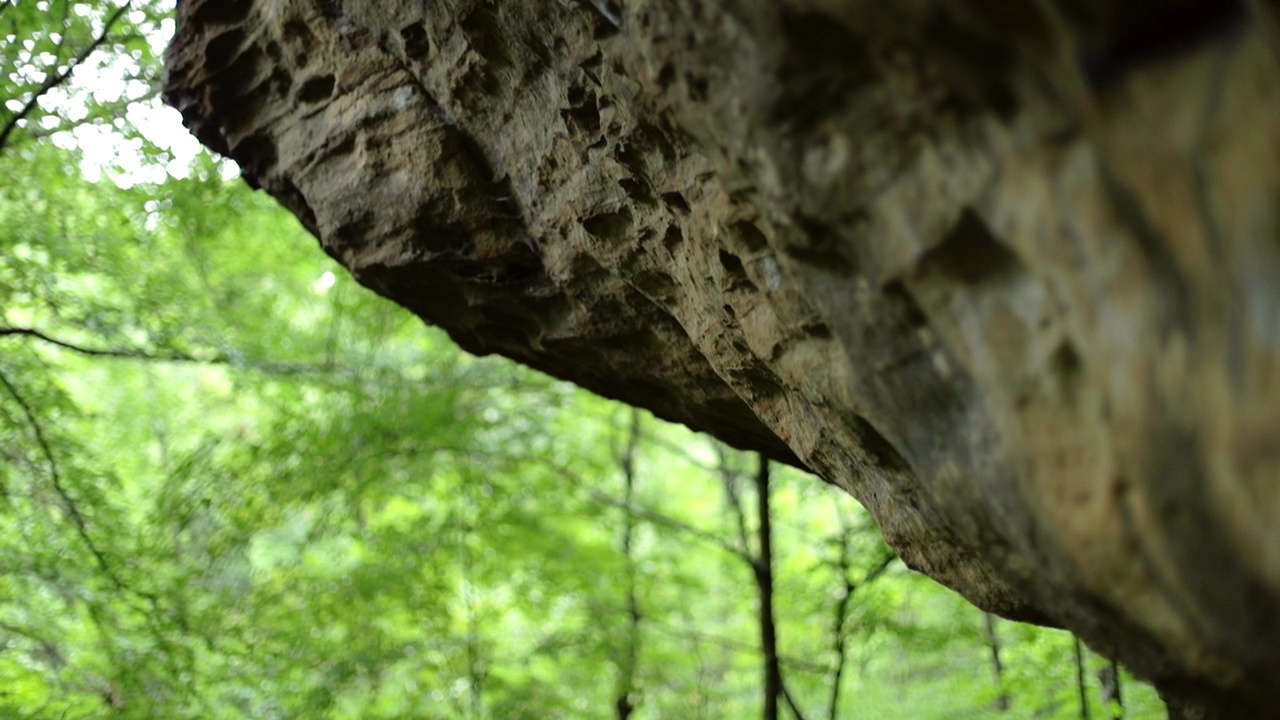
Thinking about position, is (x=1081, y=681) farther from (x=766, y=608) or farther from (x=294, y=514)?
(x=294, y=514)

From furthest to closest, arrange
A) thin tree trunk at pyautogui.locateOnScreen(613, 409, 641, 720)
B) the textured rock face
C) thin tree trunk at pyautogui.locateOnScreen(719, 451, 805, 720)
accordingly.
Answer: thin tree trunk at pyautogui.locateOnScreen(613, 409, 641, 720) < thin tree trunk at pyautogui.locateOnScreen(719, 451, 805, 720) < the textured rock face

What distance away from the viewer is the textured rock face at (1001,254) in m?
1.48

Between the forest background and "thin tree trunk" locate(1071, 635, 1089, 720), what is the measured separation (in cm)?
4

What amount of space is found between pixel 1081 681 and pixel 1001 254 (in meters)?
4.88

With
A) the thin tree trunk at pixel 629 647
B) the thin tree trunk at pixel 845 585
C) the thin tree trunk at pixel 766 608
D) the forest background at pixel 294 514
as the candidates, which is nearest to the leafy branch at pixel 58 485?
the forest background at pixel 294 514

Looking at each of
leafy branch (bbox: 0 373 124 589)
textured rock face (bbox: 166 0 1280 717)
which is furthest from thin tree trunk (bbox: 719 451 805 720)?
leafy branch (bbox: 0 373 124 589)

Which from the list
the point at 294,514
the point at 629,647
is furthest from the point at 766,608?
the point at 294,514

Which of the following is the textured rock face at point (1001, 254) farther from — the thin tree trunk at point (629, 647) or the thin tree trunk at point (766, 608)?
the thin tree trunk at point (629, 647)

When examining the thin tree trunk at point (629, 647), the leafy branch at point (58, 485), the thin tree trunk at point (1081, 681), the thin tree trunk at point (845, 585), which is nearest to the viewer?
the thin tree trunk at point (1081, 681)

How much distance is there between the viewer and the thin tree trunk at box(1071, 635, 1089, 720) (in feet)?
17.5

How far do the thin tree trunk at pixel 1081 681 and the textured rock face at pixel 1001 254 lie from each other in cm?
276

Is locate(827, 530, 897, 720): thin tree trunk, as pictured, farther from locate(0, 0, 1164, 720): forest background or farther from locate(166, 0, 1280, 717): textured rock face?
locate(166, 0, 1280, 717): textured rock face

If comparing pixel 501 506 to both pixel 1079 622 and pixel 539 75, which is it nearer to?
pixel 539 75

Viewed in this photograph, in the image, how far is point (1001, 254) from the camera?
5.77 ft
